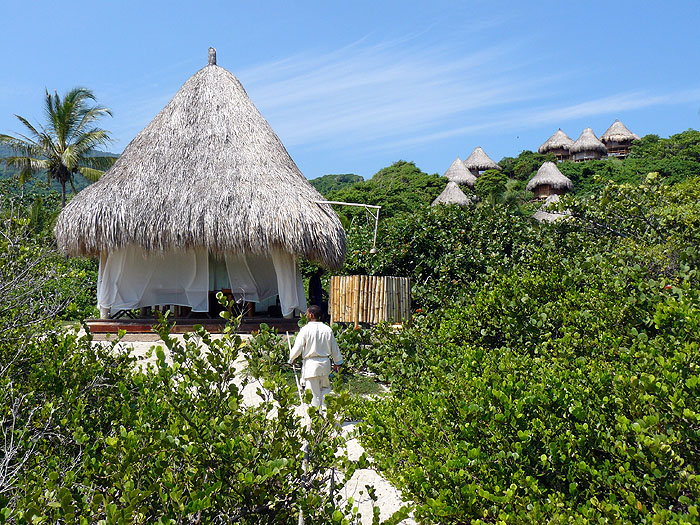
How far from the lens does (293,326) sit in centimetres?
1051

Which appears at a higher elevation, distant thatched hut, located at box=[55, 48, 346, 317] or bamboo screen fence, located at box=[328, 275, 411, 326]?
distant thatched hut, located at box=[55, 48, 346, 317]

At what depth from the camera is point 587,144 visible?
1871 inches

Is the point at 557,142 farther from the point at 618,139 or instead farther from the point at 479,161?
the point at 479,161

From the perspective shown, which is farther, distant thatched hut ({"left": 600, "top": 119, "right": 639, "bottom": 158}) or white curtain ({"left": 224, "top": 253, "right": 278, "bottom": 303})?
distant thatched hut ({"left": 600, "top": 119, "right": 639, "bottom": 158})

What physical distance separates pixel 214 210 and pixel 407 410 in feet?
21.5

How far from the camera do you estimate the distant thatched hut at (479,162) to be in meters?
46.2

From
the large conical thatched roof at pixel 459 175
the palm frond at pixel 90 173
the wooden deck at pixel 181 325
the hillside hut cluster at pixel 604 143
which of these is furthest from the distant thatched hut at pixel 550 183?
the wooden deck at pixel 181 325

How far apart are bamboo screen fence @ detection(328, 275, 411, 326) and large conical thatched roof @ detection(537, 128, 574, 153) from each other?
45.7 metres

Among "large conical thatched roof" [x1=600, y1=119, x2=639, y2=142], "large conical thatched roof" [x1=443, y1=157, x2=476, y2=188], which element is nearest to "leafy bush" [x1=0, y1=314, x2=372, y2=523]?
"large conical thatched roof" [x1=443, y1=157, x2=476, y2=188]

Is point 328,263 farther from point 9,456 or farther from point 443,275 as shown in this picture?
point 9,456

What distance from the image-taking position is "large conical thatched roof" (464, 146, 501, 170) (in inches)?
1817

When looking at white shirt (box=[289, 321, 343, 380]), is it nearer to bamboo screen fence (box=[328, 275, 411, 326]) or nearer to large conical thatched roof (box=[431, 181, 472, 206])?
bamboo screen fence (box=[328, 275, 411, 326])

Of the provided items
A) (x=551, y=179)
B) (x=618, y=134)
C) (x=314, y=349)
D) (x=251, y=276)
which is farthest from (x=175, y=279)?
(x=618, y=134)

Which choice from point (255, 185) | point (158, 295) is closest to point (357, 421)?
point (255, 185)
